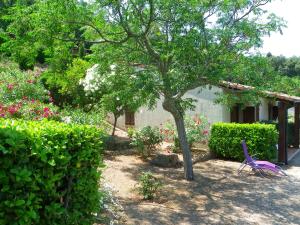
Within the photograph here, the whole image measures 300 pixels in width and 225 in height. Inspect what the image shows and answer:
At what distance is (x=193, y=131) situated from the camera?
15992 millimetres

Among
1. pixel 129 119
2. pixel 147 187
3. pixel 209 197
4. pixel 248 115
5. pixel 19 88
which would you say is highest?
pixel 19 88

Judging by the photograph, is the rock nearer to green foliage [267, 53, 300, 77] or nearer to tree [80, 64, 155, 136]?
Answer: tree [80, 64, 155, 136]

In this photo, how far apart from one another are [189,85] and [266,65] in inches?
89.0

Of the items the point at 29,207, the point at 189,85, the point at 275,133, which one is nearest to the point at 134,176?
the point at 189,85

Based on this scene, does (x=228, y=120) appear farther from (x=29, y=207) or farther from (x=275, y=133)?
(x=29, y=207)

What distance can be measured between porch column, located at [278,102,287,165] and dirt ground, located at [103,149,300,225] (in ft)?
3.70

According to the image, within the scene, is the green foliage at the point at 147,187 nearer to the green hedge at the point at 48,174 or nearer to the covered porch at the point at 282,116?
the green hedge at the point at 48,174

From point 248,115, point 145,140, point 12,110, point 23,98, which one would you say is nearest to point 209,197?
point 145,140

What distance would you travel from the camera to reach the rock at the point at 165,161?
44.1 feet

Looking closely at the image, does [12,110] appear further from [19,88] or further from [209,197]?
[209,197]

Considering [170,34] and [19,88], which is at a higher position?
[170,34]

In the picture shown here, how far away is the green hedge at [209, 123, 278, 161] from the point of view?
1450 centimetres

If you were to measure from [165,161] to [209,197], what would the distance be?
13.4 ft

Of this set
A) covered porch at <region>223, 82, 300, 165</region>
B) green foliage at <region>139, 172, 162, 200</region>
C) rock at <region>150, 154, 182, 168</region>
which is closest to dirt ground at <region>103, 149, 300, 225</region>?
green foliage at <region>139, 172, 162, 200</region>
